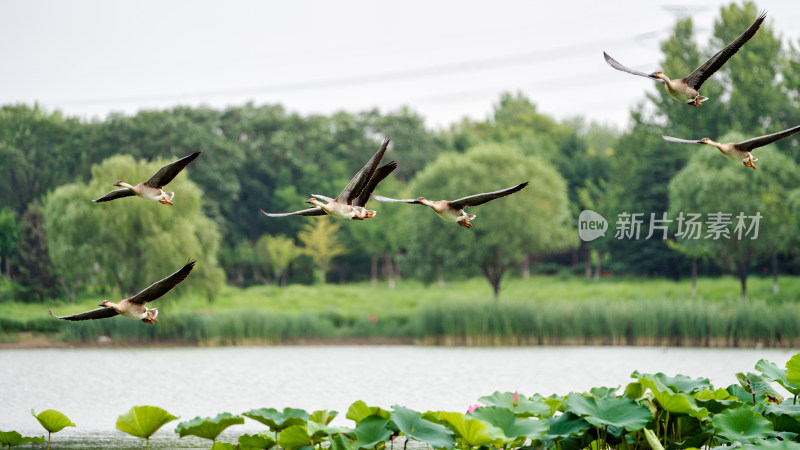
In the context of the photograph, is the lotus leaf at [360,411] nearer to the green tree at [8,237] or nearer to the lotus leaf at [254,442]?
the lotus leaf at [254,442]

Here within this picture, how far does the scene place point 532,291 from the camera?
5375cm

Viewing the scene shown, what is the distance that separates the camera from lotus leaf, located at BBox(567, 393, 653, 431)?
749 cm

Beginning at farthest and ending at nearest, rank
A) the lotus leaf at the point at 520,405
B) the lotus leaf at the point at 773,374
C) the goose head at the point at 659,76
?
the lotus leaf at the point at 773,374 < the lotus leaf at the point at 520,405 < the goose head at the point at 659,76

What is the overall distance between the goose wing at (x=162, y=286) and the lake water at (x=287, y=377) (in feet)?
28.1

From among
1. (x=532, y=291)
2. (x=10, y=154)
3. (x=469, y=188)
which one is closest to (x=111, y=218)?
(x=10, y=154)

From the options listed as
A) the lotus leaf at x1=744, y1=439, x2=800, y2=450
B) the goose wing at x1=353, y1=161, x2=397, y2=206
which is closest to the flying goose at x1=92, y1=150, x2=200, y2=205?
the goose wing at x1=353, y1=161, x2=397, y2=206

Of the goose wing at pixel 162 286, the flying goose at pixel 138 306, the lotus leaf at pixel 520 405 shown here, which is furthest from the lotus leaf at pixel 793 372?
the goose wing at pixel 162 286

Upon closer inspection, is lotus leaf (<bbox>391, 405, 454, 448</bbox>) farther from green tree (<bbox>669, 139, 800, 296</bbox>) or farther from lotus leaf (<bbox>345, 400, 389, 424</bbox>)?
green tree (<bbox>669, 139, 800, 296</bbox>)

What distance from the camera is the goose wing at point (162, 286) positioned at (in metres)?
4.97

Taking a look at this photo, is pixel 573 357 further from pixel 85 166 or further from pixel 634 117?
pixel 634 117

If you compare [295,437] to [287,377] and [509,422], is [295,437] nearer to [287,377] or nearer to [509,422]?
[509,422]

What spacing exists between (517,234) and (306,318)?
13171 mm

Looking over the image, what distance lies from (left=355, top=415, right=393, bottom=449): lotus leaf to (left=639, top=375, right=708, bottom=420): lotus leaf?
2.37m

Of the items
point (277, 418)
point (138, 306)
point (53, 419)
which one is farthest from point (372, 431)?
point (53, 419)
